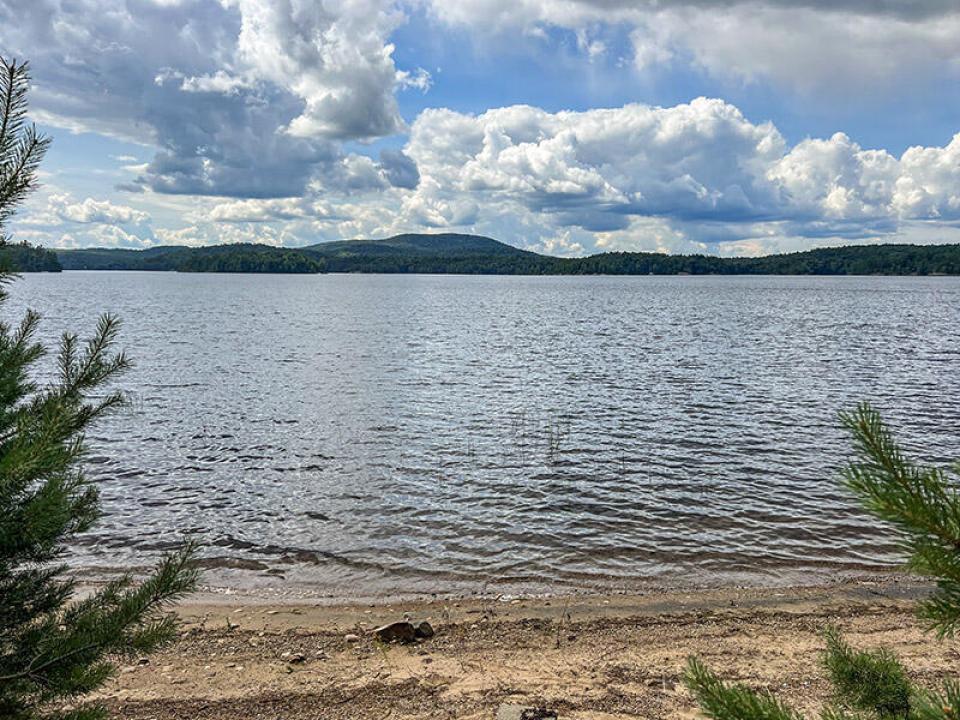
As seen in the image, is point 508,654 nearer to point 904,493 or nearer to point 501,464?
point 904,493

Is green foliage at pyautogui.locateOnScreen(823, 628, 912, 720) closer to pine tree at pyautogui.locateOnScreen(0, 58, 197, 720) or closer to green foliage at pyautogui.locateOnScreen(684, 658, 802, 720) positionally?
green foliage at pyautogui.locateOnScreen(684, 658, 802, 720)

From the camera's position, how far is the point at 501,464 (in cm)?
2084

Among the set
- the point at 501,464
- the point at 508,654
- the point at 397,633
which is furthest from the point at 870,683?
the point at 501,464

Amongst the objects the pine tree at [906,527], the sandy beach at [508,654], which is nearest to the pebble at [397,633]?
the sandy beach at [508,654]

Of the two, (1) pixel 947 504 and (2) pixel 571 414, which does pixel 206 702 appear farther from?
(2) pixel 571 414

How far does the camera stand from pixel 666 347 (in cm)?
5166

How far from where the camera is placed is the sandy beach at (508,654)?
26.4 feet

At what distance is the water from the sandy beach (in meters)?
1.19

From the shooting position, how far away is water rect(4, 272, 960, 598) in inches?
552

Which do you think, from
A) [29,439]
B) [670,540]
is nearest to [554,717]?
[29,439]

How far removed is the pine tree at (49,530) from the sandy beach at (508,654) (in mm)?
3771

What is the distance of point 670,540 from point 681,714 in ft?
25.3

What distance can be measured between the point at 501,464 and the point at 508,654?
11.4 metres

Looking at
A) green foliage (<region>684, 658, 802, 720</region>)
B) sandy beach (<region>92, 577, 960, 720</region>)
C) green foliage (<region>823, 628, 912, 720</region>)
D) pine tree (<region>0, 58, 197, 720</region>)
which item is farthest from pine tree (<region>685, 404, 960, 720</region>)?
sandy beach (<region>92, 577, 960, 720</region>)
